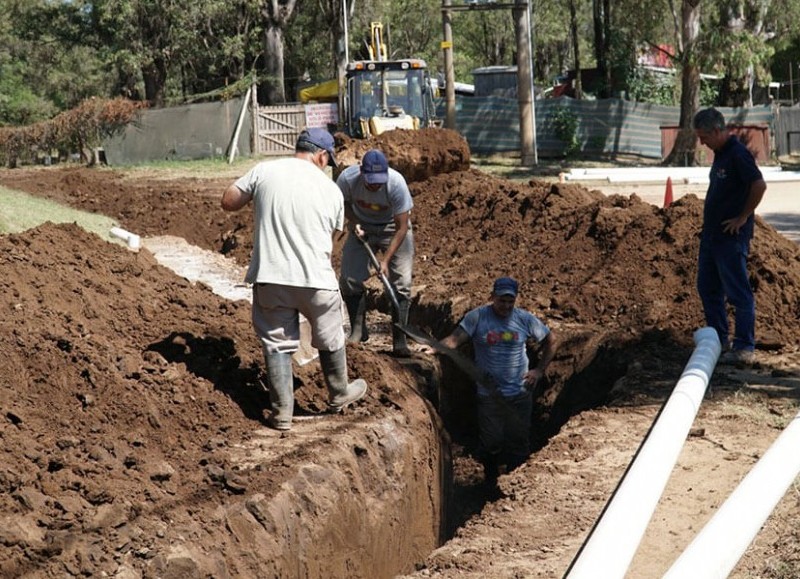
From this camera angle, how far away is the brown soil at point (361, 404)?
5.73 m

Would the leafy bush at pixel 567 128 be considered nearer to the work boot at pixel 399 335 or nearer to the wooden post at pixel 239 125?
the wooden post at pixel 239 125

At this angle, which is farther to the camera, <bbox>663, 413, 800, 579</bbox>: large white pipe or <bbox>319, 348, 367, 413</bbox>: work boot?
<bbox>319, 348, 367, 413</bbox>: work boot

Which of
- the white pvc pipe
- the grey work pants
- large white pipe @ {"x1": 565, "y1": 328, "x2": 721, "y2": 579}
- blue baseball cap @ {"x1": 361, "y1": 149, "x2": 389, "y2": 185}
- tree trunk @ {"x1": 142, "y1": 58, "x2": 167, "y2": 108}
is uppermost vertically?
→ tree trunk @ {"x1": 142, "y1": 58, "x2": 167, "y2": 108}

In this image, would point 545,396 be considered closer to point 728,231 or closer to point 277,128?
point 728,231

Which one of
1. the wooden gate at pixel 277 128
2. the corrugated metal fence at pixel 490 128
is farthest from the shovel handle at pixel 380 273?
the wooden gate at pixel 277 128

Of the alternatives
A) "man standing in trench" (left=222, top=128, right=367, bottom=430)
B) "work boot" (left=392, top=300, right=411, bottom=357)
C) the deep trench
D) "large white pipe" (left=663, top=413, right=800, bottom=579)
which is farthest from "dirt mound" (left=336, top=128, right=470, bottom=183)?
"large white pipe" (left=663, top=413, right=800, bottom=579)

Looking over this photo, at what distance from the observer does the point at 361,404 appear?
8109mm

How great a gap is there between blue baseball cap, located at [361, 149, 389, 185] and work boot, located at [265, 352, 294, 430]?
2412 millimetres

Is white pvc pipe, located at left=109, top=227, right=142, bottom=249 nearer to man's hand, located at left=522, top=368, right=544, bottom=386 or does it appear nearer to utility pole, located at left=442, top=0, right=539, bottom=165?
man's hand, located at left=522, top=368, right=544, bottom=386

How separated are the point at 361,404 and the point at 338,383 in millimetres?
514

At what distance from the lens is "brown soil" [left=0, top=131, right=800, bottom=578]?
573 cm

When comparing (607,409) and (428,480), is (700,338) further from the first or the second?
(428,480)

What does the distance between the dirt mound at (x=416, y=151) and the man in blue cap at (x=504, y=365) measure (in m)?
11.1

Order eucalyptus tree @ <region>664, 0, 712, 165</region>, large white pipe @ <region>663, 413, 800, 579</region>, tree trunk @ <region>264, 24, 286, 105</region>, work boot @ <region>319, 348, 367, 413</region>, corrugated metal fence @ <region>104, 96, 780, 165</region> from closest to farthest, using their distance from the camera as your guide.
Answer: large white pipe @ <region>663, 413, 800, 579</region>
work boot @ <region>319, 348, 367, 413</region>
eucalyptus tree @ <region>664, 0, 712, 165</region>
corrugated metal fence @ <region>104, 96, 780, 165</region>
tree trunk @ <region>264, 24, 286, 105</region>
